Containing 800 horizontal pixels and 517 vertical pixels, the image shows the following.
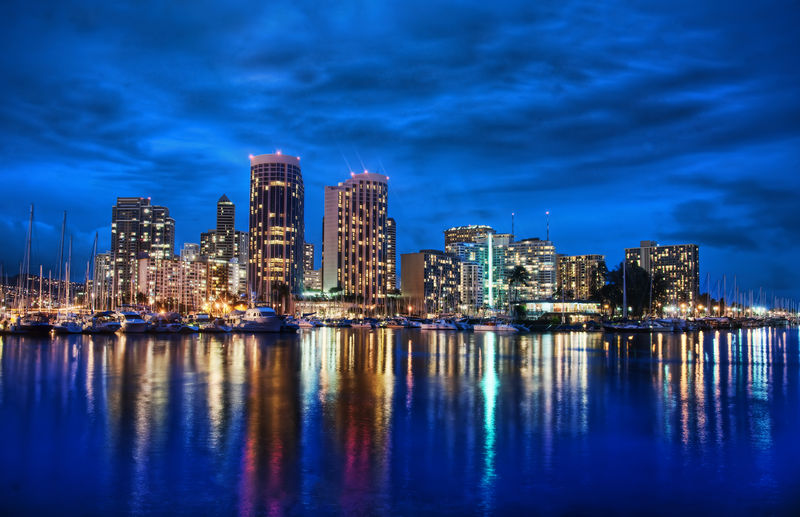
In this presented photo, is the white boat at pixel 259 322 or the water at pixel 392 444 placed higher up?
the white boat at pixel 259 322

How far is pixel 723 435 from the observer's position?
19.3m

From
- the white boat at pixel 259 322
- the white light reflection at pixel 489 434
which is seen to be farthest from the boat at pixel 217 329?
the white light reflection at pixel 489 434

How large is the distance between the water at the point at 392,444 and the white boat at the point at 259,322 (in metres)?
55.8

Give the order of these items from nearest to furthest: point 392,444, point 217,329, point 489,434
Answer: point 392,444 → point 489,434 → point 217,329

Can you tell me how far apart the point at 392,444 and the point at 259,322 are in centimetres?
7583

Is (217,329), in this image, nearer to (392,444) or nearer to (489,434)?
(489,434)

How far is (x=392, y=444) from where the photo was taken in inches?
690

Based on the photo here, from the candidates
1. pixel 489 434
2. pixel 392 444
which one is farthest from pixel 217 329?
pixel 392 444

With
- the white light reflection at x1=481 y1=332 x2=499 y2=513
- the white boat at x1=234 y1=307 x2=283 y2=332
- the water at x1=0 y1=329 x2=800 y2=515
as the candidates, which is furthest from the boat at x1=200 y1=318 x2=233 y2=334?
the white light reflection at x1=481 y1=332 x2=499 y2=513

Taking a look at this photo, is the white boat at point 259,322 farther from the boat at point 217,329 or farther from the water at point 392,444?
the water at point 392,444

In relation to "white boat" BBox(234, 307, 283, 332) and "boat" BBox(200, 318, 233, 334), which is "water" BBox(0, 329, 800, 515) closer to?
"white boat" BBox(234, 307, 283, 332)

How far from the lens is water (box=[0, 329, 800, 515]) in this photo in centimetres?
1277

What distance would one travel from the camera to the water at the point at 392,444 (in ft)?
41.9

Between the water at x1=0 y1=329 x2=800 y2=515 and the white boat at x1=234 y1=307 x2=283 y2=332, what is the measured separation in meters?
55.8
